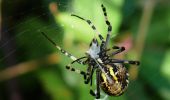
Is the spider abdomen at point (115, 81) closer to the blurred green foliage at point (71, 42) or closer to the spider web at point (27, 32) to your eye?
the blurred green foliage at point (71, 42)

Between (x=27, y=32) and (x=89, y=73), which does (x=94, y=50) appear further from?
(x=27, y=32)

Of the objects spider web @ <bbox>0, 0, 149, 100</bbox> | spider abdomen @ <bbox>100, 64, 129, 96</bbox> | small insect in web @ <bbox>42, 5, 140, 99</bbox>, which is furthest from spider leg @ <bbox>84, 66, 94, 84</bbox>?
spider web @ <bbox>0, 0, 149, 100</bbox>

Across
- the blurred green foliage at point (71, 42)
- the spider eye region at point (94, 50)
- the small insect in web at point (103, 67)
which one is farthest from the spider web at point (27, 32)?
the spider eye region at point (94, 50)

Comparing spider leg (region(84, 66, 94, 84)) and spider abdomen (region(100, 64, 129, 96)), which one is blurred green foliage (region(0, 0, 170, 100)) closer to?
spider leg (region(84, 66, 94, 84))

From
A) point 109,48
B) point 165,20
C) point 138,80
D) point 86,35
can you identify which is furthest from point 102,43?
point 165,20

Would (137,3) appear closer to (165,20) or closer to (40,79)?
(165,20)

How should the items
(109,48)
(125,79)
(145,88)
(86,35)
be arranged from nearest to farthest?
(125,79) < (109,48) < (86,35) < (145,88)
